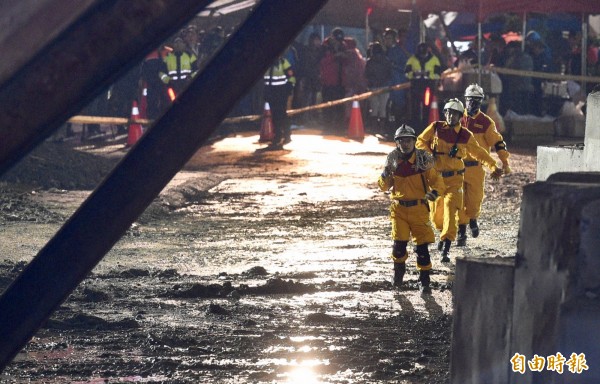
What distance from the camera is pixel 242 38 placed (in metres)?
3.26

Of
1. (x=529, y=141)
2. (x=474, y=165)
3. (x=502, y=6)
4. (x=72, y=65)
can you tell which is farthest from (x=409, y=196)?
(x=529, y=141)

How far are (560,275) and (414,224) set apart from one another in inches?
286

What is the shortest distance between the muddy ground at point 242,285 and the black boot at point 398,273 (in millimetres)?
116

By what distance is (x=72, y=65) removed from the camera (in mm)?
2904

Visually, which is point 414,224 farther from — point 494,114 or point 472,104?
point 494,114

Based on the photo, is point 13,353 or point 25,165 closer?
point 13,353

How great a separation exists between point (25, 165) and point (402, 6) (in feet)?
33.3

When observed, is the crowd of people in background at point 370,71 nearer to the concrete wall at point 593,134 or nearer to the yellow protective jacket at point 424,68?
the yellow protective jacket at point 424,68

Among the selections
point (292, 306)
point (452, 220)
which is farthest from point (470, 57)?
point (292, 306)

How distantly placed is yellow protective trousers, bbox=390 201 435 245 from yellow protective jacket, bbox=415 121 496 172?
84.1 inches

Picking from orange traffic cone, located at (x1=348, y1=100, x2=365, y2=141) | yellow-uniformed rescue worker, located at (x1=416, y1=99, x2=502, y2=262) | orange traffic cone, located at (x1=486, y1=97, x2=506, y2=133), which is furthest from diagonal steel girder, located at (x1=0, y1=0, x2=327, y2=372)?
orange traffic cone, located at (x1=348, y1=100, x2=365, y2=141)

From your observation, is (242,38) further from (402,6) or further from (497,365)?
(402,6)

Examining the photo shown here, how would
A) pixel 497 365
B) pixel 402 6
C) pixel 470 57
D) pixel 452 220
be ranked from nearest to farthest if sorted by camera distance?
pixel 497 365 < pixel 452 220 < pixel 402 6 < pixel 470 57

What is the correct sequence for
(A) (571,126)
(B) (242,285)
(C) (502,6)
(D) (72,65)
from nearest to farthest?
1. (D) (72,65)
2. (B) (242,285)
3. (C) (502,6)
4. (A) (571,126)
